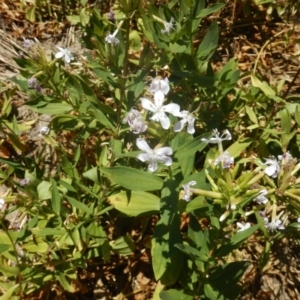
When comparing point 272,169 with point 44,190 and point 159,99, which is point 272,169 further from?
point 44,190

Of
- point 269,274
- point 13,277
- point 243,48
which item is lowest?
point 269,274

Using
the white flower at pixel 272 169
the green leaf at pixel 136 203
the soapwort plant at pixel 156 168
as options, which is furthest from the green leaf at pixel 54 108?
the white flower at pixel 272 169

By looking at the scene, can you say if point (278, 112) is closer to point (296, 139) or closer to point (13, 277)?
point (296, 139)

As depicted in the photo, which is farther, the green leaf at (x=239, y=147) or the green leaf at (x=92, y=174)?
the green leaf at (x=239, y=147)

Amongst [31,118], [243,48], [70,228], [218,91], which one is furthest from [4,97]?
[243,48]

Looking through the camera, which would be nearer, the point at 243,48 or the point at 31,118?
the point at 31,118

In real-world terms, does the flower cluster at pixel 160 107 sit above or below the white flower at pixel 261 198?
above

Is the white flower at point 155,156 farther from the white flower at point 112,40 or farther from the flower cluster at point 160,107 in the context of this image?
the white flower at point 112,40

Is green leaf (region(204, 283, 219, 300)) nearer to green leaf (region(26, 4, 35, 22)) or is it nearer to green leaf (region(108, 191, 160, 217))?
green leaf (region(108, 191, 160, 217))

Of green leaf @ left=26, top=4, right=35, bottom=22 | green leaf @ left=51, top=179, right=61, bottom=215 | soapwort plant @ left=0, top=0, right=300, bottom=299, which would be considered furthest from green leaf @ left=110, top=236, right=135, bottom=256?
green leaf @ left=26, top=4, right=35, bottom=22
